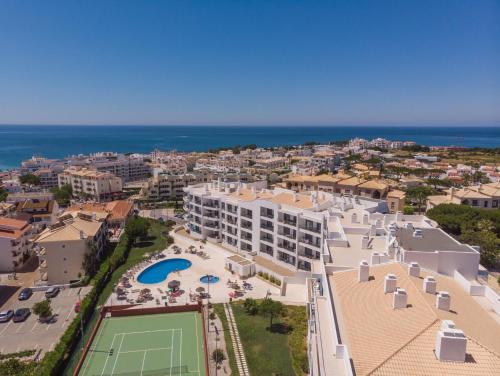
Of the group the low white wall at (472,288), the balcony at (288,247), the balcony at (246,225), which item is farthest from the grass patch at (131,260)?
the low white wall at (472,288)

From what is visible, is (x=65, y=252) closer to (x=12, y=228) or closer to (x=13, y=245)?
(x=13, y=245)

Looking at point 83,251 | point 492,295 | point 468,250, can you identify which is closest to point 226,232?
point 83,251

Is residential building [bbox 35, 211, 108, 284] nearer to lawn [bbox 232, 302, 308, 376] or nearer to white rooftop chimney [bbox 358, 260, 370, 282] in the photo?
lawn [bbox 232, 302, 308, 376]

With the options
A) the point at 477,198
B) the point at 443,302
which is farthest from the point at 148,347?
the point at 477,198

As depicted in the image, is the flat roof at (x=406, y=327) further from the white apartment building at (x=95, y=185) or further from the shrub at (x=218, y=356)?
the white apartment building at (x=95, y=185)

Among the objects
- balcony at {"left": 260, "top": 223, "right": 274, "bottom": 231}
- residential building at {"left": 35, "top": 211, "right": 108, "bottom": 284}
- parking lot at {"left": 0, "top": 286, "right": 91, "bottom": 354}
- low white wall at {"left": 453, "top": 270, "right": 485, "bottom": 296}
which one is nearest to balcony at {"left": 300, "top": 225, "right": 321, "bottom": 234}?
balcony at {"left": 260, "top": 223, "right": 274, "bottom": 231}

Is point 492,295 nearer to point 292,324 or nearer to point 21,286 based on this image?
point 292,324

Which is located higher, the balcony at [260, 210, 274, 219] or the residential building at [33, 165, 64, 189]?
the balcony at [260, 210, 274, 219]
